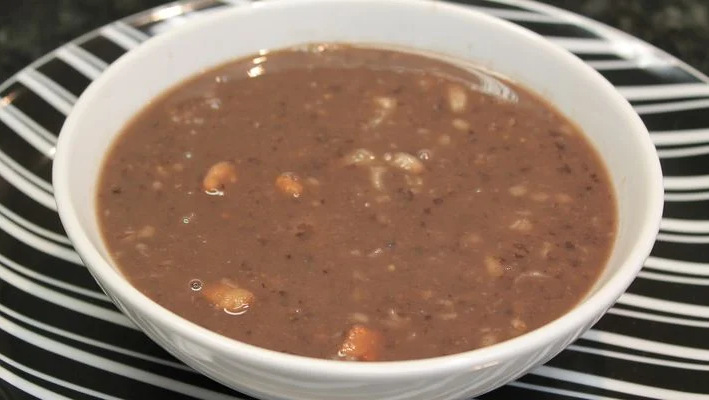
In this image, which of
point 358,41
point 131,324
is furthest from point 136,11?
point 131,324

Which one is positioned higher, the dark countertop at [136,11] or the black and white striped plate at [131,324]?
the dark countertop at [136,11]

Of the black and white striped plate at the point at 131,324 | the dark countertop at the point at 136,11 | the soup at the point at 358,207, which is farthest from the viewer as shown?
the dark countertop at the point at 136,11

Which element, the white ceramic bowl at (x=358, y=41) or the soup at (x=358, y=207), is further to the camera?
the soup at (x=358, y=207)

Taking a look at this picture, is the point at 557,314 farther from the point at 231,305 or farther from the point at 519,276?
the point at 231,305

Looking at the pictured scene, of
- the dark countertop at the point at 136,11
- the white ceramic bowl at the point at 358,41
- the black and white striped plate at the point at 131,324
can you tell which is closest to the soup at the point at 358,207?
the white ceramic bowl at the point at 358,41

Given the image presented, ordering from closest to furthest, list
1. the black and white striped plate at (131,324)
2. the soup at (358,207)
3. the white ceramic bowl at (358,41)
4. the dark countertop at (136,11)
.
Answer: the white ceramic bowl at (358,41) < the soup at (358,207) < the black and white striped plate at (131,324) < the dark countertop at (136,11)

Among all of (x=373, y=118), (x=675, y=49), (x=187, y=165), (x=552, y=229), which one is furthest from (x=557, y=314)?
(x=675, y=49)

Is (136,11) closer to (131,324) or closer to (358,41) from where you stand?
(358,41)

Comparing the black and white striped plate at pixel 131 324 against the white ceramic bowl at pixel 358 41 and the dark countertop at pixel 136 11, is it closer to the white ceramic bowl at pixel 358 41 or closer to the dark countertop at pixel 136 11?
the white ceramic bowl at pixel 358 41
